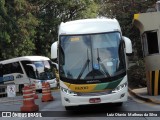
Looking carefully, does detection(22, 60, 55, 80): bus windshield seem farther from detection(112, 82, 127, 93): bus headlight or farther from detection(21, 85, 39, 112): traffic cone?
detection(112, 82, 127, 93): bus headlight

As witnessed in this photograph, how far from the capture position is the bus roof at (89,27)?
14.1m

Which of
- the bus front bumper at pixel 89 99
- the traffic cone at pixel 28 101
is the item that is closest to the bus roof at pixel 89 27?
the bus front bumper at pixel 89 99

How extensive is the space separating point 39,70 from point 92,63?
21.2 meters

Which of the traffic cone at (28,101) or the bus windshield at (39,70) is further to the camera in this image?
the bus windshield at (39,70)

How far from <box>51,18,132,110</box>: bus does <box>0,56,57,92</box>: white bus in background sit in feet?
65.4

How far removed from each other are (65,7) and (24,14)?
535 inches

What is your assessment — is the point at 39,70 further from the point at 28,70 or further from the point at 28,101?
the point at 28,101

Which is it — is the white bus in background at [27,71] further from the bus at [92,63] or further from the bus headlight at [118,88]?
the bus headlight at [118,88]

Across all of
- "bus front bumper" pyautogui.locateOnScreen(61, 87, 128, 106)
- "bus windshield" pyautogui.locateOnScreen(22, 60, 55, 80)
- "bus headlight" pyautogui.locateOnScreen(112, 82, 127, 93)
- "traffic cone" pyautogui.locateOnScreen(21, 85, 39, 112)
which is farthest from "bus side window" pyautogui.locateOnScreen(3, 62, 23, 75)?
"bus headlight" pyautogui.locateOnScreen(112, 82, 127, 93)

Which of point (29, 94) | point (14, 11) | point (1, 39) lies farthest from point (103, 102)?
point (14, 11)

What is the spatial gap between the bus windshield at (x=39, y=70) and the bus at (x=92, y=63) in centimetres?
1997

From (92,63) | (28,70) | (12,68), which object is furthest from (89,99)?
(12,68)

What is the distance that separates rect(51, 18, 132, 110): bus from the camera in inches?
523

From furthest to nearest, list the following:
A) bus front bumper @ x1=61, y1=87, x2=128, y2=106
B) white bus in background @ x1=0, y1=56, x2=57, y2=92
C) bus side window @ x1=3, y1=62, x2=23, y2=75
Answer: bus side window @ x1=3, y1=62, x2=23, y2=75 < white bus in background @ x1=0, y1=56, x2=57, y2=92 < bus front bumper @ x1=61, y1=87, x2=128, y2=106
